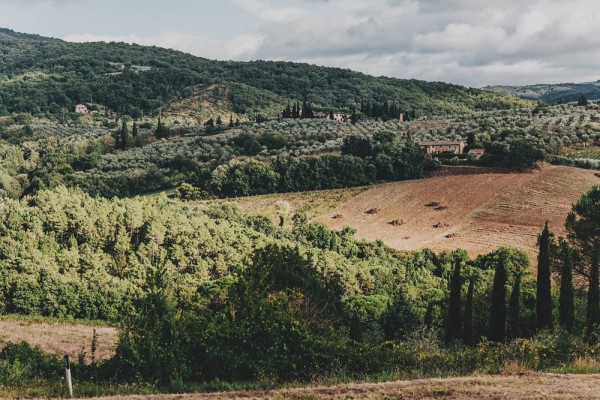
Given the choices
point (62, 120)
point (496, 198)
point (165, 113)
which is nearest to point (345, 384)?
point (496, 198)

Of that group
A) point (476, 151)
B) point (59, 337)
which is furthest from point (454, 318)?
point (476, 151)

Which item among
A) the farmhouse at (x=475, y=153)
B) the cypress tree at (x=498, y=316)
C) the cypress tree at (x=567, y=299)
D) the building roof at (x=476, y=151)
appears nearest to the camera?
the cypress tree at (x=567, y=299)

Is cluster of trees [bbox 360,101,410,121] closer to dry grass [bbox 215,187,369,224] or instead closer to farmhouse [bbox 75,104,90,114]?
dry grass [bbox 215,187,369,224]

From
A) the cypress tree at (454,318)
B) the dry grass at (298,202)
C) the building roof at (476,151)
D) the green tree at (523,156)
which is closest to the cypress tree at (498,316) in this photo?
the cypress tree at (454,318)

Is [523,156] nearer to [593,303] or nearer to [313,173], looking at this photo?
[313,173]

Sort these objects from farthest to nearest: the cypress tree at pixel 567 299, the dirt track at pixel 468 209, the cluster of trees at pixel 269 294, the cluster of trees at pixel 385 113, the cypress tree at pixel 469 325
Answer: the cluster of trees at pixel 385 113
the dirt track at pixel 468 209
the cypress tree at pixel 469 325
the cypress tree at pixel 567 299
the cluster of trees at pixel 269 294

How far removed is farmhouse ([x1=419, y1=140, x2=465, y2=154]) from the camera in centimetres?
9225

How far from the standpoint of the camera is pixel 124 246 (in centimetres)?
4784

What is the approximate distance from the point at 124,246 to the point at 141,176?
4573 cm

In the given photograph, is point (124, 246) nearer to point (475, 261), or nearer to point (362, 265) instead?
point (362, 265)

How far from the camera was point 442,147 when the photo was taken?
308 feet

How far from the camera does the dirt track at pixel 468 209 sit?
62500mm

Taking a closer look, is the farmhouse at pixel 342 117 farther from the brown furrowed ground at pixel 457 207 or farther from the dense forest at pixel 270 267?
the brown furrowed ground at pixel 457 207

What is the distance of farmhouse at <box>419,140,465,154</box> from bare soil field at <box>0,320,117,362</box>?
224 ft
